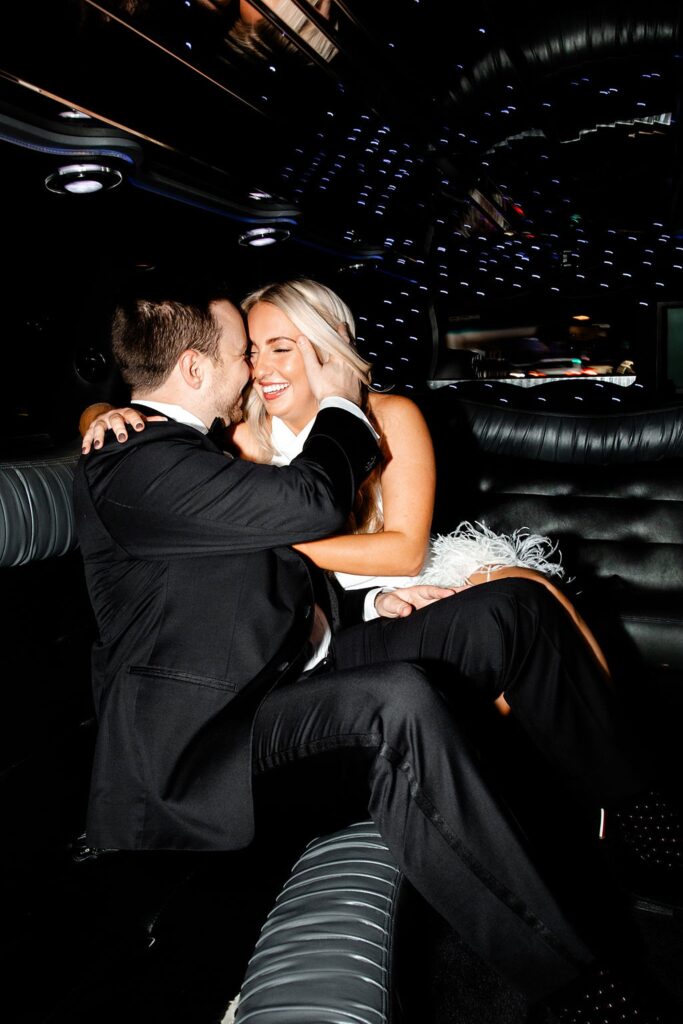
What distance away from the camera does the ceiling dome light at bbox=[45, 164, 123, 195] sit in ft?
7.95

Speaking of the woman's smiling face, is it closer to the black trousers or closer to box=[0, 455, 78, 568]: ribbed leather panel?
box=[0, 455, 78, 568]: ribbed leather panel

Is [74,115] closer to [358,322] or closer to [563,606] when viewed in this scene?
[563,606]

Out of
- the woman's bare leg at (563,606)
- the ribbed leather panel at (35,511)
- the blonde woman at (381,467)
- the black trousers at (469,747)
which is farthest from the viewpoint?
the blonde woman at (381,467)

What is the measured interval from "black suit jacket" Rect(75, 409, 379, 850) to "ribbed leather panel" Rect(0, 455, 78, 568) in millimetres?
170

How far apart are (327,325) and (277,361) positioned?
0.50 feet

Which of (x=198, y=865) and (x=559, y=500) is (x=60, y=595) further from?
(x=559, y=500)

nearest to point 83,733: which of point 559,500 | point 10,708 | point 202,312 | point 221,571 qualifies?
point 10,708

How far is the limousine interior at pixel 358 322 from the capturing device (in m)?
1.04

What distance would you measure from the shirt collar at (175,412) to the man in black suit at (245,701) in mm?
16

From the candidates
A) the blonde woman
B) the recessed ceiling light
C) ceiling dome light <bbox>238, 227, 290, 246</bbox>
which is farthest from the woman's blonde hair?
ceiling dome light <bbox>238, 227, 290, 246</bbox>

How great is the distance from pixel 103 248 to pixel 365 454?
273 centimetres

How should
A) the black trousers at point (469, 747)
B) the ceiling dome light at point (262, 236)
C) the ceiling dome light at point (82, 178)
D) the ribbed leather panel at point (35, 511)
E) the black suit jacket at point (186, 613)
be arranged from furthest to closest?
the ceiling dome light at point (262, 236) < the ceiling dome light at point (82, 178) < the ribbed leather panel at point (35, 511) < the black suit jacket at point (186, 613) < the black trousers at point (469, 747)

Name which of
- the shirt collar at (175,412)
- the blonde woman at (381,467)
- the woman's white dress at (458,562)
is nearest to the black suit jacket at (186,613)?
the shirt collar at (175,412)

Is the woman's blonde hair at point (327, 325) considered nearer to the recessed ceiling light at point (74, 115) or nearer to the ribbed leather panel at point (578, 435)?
the ribbed leather panel at point (578, 435)
